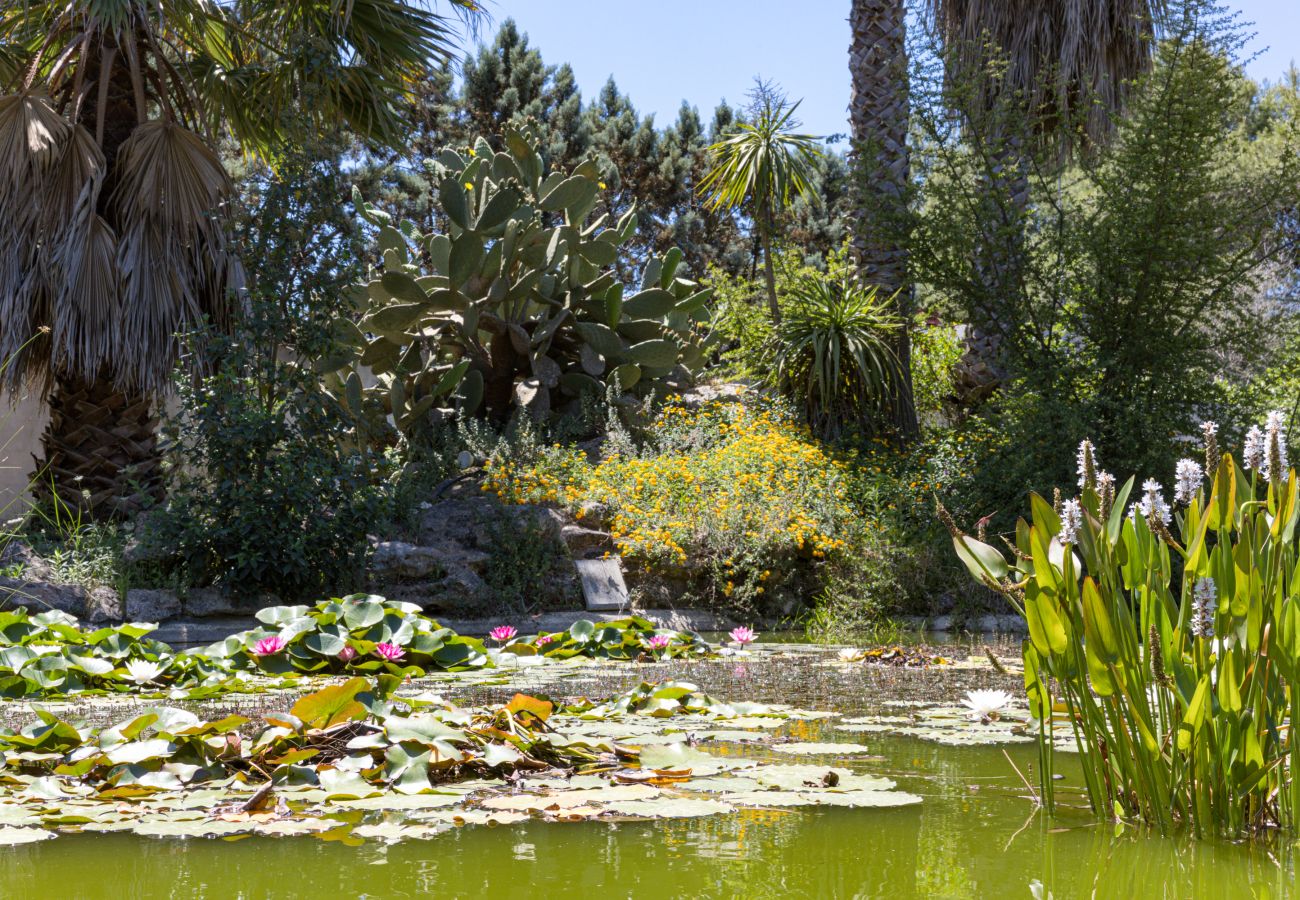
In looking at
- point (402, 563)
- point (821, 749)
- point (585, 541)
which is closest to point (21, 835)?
point (821, 749)

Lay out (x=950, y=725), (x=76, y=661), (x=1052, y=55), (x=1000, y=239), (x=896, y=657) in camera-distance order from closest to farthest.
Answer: (x=950, y=725), (x=76, y=661), (x=896, y=657), (x=1000, y=239), (x=1052, y=55)

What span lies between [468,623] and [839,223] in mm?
16324

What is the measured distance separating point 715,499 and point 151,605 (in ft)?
12.3

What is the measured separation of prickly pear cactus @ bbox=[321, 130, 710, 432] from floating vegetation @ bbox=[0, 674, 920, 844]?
673cm

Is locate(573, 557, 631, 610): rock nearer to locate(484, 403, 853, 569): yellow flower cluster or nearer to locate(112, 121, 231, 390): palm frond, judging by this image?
locate(484, 403, 853, 569): yellow flower cluster

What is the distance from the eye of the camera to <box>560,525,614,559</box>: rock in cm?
829

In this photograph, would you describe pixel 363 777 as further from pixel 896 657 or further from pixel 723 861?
pixel 896 657

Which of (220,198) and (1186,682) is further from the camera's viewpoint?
(220,198)

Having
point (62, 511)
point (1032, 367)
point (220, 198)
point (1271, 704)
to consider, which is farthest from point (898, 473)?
point (1271, 704)

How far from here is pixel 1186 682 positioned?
2.10m

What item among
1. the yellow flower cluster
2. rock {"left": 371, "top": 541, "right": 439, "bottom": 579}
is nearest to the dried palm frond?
the yellow flower cluster

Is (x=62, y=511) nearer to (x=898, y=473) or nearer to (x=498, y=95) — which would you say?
(x=898, y=473)

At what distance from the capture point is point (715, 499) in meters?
8.16

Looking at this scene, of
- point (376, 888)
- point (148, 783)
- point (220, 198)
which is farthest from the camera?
point (220, 198)
